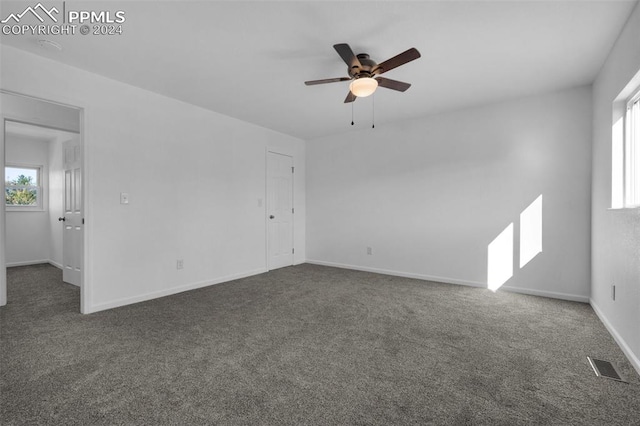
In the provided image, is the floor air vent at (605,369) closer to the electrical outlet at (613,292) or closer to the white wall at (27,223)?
the electrical outlet at (613,292)

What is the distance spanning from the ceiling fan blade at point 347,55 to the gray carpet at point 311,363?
2.39 m

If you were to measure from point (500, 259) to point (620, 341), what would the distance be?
176cm

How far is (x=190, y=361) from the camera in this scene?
7.17ft

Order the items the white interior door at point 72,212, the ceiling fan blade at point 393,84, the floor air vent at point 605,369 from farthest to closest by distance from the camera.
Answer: the white interior door at point 72,212 → the ceiling fan blade at point 393,84 → the floor air vent at point 605,369

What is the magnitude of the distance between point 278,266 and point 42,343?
3526mm

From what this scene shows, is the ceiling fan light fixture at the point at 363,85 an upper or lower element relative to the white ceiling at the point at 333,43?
lower

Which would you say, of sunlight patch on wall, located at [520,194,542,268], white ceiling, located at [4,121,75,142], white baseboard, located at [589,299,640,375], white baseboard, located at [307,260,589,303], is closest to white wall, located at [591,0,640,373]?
white baseboard, located at [589,299,640,375]

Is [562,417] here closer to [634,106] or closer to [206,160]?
[634,106]

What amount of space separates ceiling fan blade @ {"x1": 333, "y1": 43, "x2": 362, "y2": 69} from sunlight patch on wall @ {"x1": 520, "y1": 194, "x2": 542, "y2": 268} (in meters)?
3.04

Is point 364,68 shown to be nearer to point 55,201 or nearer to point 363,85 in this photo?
point 363,85

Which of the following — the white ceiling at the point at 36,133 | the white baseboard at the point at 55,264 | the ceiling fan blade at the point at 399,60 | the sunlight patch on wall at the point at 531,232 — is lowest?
the white baseboard at the point at 55,264

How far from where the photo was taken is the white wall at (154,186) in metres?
3.20

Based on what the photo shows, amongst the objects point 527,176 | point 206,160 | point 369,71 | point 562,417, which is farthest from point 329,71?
point 562,417

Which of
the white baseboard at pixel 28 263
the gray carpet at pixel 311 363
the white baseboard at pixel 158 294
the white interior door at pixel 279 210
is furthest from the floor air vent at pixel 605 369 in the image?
the white baseboard at pixel 28 263
